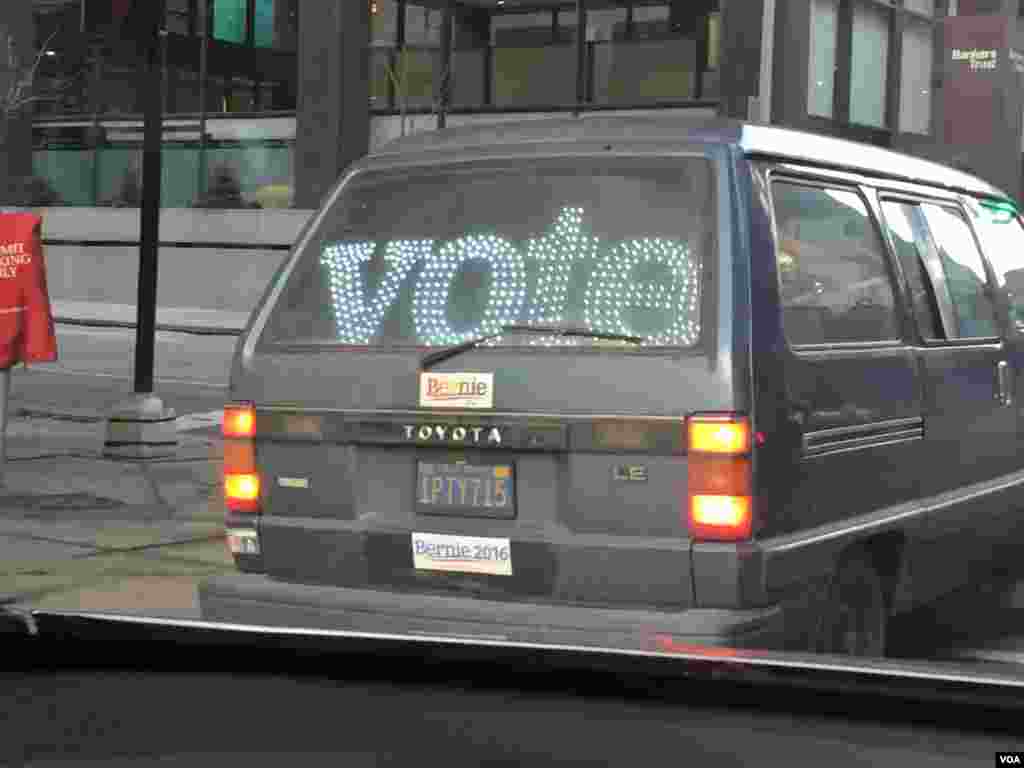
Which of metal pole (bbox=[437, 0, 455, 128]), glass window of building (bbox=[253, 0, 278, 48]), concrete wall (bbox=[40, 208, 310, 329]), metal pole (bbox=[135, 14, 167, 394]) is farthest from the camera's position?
glass window of building (bbox=[253, 0, 278, 48])

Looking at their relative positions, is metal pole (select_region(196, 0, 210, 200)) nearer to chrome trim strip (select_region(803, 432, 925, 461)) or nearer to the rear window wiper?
chrome trim strip (select_region(803, 432, 925, 461))

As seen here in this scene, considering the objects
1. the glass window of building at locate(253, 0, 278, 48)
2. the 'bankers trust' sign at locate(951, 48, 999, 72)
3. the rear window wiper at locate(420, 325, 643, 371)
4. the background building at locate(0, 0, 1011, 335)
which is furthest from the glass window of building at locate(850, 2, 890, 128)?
the rear window wiper at locate(420, 325, 643, 371)

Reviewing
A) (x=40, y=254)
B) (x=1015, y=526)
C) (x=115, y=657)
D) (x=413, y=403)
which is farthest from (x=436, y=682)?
(x=40, y=254)

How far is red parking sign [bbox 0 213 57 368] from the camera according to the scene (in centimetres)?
1051

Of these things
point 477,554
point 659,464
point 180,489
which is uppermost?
point 659,464

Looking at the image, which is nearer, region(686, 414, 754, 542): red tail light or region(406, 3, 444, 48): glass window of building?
region(686, 414, 754, 542): red tail light

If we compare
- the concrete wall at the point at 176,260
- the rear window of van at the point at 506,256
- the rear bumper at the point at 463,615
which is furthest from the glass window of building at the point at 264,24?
the rear bumper at the point at 463,615

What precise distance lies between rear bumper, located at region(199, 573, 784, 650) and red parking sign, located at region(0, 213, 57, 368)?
204 inches

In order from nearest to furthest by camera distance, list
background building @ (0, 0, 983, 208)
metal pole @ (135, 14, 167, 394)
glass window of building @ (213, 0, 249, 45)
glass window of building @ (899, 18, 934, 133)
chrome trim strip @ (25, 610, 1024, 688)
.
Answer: chrome trim strip @ (25, 610, 1024, 688)
metal pole @ (135, 14, 167, 394)
background building @ (0, 0, 983, 208)
glass window of building @ (899, 18, 934, 133)
glass window of building @ (213, 0, 249, 45)

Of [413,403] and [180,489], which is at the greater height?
[413,403]

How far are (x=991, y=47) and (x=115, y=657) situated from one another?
980 inches

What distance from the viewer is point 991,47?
25219mm

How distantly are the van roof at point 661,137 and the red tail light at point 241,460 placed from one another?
1001mm

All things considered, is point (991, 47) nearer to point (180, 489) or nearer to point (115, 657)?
point (180, 489)
